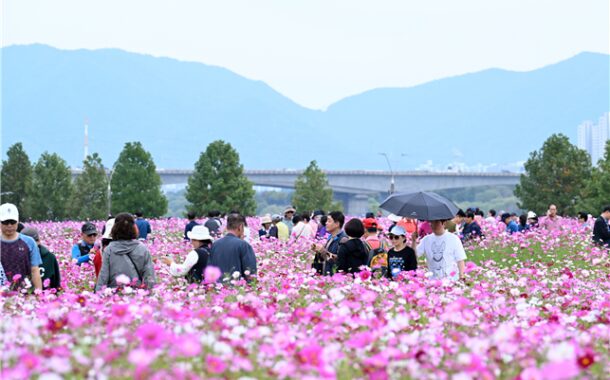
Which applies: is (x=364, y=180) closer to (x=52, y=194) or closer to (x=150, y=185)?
(x=150, y=185)

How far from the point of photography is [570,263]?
629 inches

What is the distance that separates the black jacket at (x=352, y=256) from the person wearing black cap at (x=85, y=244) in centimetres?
376

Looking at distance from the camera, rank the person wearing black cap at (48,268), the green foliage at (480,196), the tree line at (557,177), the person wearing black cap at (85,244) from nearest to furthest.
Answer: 1. the person wearing black cap at (48,268)
2. the person wearing black cap at (85,244)
3. the tree line at (557,177)
4. the green foliage at (480,196)

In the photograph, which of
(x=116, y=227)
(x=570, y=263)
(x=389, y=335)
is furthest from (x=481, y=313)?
(x=570, y=263)

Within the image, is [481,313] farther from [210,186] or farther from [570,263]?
[210,186]

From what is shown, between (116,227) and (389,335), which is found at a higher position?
(116,227)

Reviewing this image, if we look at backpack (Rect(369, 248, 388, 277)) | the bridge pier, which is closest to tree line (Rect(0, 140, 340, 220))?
backpack (Rect(369, 248, 388, 277))

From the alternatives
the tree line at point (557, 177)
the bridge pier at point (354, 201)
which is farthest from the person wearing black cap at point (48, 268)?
the bridge pier at point (354, 201)

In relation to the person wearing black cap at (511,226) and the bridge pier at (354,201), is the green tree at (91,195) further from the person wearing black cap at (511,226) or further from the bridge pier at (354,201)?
the bridge pier at (354,201)

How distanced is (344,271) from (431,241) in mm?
1091

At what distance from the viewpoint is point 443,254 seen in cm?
992

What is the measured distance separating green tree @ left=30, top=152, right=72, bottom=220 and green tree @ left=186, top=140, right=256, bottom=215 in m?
7.40

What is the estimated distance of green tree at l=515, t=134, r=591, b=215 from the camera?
176 feet

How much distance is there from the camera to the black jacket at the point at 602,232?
17734 millimetres
